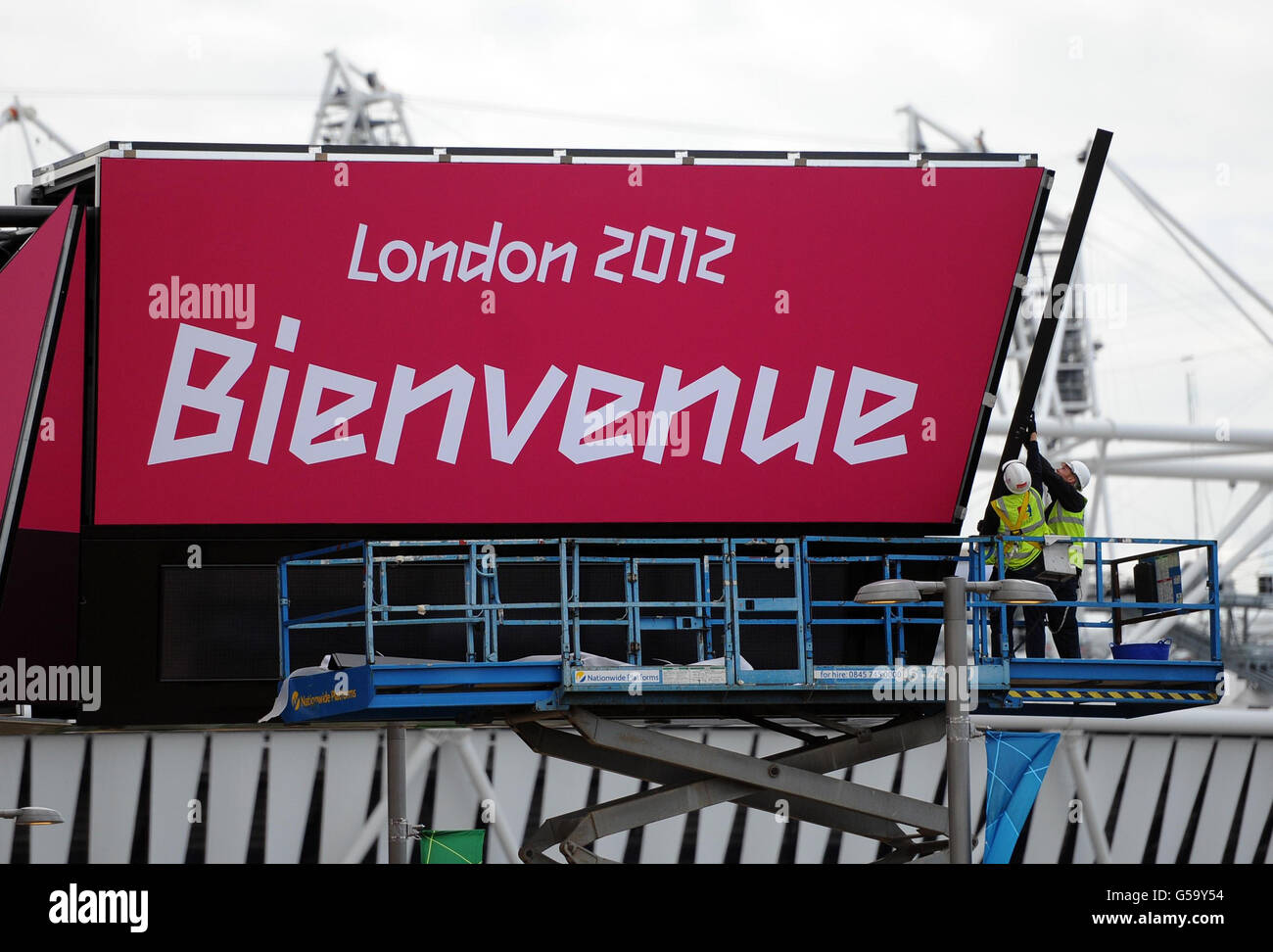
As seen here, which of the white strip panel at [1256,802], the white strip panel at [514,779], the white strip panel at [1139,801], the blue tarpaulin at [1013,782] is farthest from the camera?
the white strip panel at [1256,802]

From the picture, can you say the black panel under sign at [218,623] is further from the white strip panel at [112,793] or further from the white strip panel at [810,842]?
the white strip panel at [810,842]

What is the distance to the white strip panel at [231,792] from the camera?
34125 mm

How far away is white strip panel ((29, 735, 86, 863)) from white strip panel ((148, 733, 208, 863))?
1631mm

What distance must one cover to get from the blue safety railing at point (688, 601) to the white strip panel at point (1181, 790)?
65.6ft

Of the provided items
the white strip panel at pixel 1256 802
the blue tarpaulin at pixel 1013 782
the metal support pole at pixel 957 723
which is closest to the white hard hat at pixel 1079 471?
the blue tarpaulin at pixel 1013 782

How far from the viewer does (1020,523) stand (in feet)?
58.4

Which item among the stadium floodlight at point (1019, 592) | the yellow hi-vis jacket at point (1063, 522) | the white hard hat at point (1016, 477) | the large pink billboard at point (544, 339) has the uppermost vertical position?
the large pink billboard at point (544, 339)

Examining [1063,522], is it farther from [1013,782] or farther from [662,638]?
[662,638]

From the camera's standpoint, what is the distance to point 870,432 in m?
19.0

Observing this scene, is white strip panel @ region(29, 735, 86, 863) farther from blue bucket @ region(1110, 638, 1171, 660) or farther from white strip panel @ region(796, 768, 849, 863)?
blue bucket @ region(1110, 638, 1171, 660)

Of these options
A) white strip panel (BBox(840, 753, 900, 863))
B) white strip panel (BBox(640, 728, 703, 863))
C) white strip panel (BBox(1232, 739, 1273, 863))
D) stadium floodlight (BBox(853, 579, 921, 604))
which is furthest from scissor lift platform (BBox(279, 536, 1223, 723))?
white strip panel (BBox(1232, 739, 1273, 863))

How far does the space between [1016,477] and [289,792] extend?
21847 millimetres
